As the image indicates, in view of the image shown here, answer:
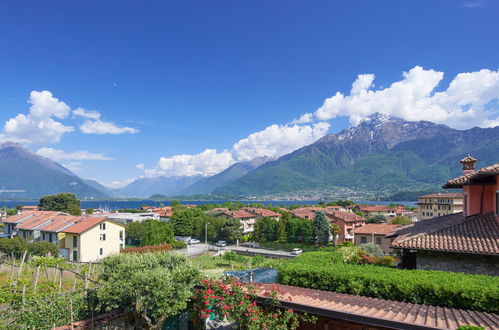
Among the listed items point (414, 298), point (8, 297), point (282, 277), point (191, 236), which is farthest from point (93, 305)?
point (191, 236)

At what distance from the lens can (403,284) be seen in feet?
26.6

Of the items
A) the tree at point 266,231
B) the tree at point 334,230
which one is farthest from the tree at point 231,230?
the tree at point 334,230

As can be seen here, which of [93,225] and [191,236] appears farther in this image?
[191,236]

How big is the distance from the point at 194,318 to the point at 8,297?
590 cm

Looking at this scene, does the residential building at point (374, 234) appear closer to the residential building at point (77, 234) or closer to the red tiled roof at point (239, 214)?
the red tiled roof at point (239, 214)

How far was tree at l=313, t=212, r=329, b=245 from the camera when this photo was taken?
180 ft

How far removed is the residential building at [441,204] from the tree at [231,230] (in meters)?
45.8

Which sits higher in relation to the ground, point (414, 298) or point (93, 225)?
point (414, 298)

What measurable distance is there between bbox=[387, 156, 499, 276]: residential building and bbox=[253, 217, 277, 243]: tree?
159ft

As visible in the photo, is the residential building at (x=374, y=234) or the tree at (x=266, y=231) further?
the tree at (x=266, y=231)

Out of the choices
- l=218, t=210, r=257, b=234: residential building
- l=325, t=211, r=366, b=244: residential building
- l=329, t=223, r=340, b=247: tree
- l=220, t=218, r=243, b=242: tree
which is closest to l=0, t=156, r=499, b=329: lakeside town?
l=329, t=223, r=340, b=247: tree

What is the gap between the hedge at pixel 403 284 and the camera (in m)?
7.18

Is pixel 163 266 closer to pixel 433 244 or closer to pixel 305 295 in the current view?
pixel 305 295

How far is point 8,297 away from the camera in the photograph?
8961mm
